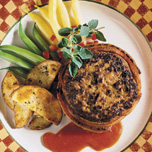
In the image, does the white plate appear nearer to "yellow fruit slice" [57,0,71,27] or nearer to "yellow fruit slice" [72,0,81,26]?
"yellow fruit slice" [72,0,81,26]

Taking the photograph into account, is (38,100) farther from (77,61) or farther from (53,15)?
(53,15)

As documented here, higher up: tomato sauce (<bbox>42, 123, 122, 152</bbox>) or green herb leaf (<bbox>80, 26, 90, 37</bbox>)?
green herb leaf (<bbox>80, 26, 90, 37</bbox>)

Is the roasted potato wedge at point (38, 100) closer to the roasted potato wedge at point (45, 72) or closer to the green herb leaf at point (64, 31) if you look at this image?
the roasted potato wedge at point (45, 72)

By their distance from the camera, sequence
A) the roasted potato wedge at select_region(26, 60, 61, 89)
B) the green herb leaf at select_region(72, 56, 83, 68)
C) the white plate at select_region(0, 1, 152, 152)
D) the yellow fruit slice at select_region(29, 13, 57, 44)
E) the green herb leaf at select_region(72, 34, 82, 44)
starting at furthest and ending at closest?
the white plate at select_region(0, 1, 152, 152), the yellow fruit slice at select_region(29, 13, 57, 44), the roasted potato wedge at select_region(26, 60, 61, 89), the green herb leaf at select_region(72, 34, 82, 44), the green herb leaf at select_region(72, 56, 83, 68)

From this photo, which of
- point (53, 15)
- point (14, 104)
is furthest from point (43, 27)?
point (14, 104)

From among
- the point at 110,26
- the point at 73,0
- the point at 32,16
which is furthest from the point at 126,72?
the point at 32,16

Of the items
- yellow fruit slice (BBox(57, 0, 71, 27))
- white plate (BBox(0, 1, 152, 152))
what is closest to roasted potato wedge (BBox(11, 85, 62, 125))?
white plate (BBox(0, 1, 152, 152))
